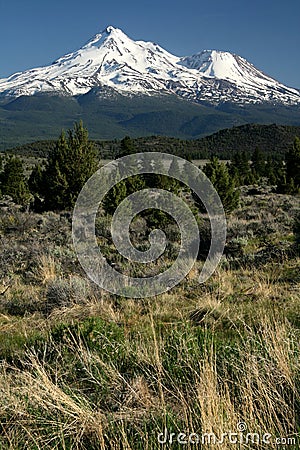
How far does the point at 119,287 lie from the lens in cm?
646

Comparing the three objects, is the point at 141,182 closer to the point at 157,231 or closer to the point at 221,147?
the point at 157,231

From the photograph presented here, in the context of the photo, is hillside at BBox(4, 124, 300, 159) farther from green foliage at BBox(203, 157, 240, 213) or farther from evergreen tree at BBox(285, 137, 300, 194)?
green foliage at BBox(203, 157, 240, 213)

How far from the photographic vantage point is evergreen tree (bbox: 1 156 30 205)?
81.2 ft

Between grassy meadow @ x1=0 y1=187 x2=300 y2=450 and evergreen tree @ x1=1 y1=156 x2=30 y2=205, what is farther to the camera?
evergreen tree @ x1=1 y1=156 x2=30 y2=205

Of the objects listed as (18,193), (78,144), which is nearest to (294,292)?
(78,144)

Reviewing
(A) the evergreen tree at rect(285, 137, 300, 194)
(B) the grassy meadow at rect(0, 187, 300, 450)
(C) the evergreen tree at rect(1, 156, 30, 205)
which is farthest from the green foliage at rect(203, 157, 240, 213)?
(B) the grassy meadow at rect(0, 187, 300, 450)

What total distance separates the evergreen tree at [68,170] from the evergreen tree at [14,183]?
4.90 m

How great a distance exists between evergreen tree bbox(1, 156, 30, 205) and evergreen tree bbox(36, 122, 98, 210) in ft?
16.1

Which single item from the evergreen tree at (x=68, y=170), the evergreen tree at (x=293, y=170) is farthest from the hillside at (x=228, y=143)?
the evergreen tree at (x=68, y=170)

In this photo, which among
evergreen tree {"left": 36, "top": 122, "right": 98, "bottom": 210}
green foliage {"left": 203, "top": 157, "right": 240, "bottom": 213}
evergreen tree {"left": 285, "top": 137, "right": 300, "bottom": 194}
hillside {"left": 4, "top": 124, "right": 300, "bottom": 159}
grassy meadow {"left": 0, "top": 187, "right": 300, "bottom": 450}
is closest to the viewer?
grassy meadow {"left": 0, "top": 187, "right": 300, "bottom": 450}

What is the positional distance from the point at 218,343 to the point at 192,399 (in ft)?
3.41

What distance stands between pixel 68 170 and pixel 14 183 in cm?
922

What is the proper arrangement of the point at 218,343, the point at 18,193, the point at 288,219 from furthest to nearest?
the point at 18,193, the point at 288,219, the point at 218,343

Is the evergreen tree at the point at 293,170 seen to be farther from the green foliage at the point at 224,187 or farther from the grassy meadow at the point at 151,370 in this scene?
the grassy meadow at the point at 151,370
